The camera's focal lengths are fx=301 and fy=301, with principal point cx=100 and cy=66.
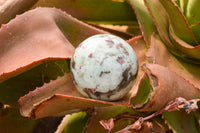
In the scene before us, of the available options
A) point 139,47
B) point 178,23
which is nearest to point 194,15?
point 178,23

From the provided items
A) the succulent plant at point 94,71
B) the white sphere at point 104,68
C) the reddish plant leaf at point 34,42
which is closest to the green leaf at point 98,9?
the succulent plant at point 94,71

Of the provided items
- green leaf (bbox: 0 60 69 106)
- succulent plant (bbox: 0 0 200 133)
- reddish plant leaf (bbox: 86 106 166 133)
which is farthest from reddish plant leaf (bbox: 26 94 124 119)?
green leaf (bbox: 0 60 69 106)

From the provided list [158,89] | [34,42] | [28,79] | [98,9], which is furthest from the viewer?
[98,9]

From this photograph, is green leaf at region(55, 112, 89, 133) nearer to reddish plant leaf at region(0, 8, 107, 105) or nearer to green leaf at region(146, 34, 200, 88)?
reddish plant leaf at region(0, 8, 107, 105)

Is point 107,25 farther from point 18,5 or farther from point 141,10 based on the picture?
point 18,5

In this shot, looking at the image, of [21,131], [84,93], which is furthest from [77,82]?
[21,131]

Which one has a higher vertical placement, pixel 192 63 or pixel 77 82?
pixel 77 82

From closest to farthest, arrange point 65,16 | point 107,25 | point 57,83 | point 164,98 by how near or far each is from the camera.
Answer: point 164,98
point 57,83
point 65,16
point 107,25

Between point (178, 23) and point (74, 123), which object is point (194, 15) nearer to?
point (178, 23)
